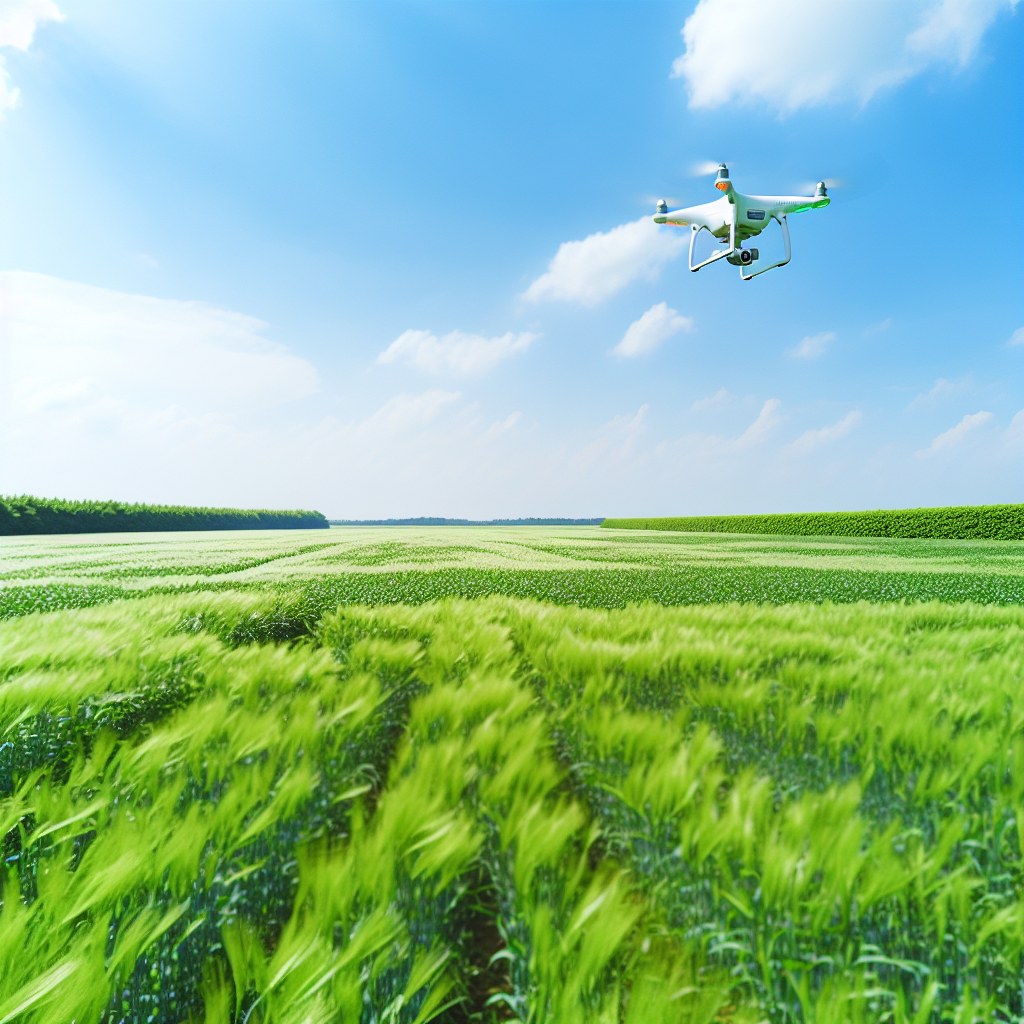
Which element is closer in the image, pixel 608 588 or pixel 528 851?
pixel 528 851

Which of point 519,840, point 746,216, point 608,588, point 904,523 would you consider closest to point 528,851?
point 519,840

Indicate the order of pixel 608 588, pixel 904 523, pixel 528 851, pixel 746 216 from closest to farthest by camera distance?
pixel 528 851 < pixel 608 588 < pixel 746 216 < pixel 904 523

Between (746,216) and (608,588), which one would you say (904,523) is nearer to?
(746,216)

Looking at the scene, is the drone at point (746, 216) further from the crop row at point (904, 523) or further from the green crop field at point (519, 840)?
the crop row at point (904, 523)

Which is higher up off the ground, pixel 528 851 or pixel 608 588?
pixel 528 851

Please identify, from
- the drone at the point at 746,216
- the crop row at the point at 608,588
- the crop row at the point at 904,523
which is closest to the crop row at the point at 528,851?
A: the crop row at the point at 608,588

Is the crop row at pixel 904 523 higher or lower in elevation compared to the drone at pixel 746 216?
lower

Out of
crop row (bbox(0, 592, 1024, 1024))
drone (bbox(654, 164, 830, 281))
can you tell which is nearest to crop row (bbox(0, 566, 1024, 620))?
crop row (bbox(0, 592, 1024, 1024))

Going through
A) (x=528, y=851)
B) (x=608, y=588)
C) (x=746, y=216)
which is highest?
(x=746, y=216)
